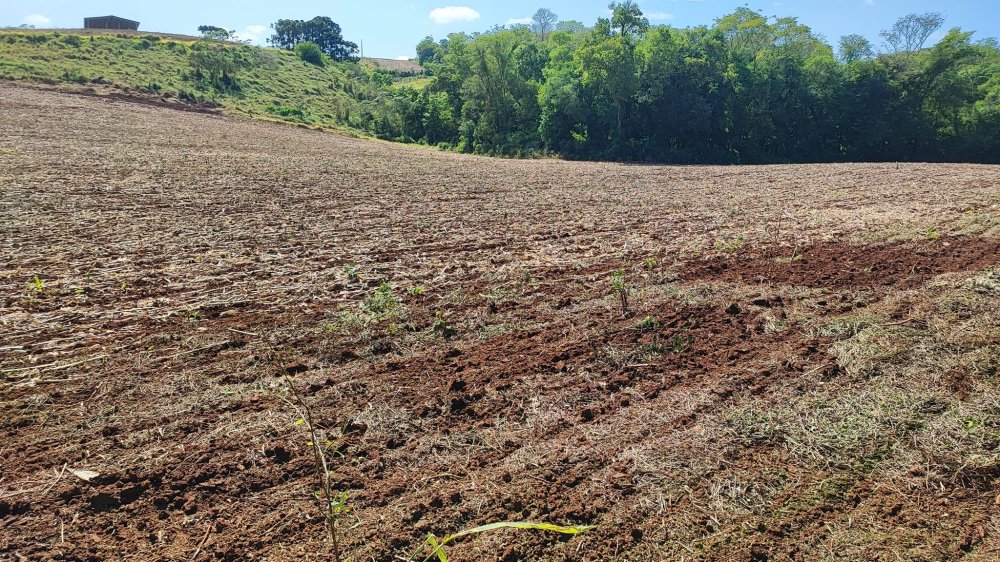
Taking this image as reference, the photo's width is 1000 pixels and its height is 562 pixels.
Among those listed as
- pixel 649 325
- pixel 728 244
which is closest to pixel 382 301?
pixel 649 325

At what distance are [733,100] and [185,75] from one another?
45.5m

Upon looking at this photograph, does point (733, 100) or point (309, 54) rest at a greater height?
point (309, 54)

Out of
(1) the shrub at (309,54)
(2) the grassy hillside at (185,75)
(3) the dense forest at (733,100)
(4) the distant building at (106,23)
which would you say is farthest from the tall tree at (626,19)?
(4) the distant building at (106,23)

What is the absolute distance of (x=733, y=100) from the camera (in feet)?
124

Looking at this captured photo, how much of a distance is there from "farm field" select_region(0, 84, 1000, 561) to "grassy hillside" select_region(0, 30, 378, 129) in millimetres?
38345

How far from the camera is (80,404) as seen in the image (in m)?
4.50

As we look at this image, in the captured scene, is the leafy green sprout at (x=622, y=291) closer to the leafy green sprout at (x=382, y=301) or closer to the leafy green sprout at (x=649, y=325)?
the leafy green sprout at (x=649, y=325)

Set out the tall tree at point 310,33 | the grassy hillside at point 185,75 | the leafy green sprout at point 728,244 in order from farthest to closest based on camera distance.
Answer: the tall tree at point 310,33, the grassy hillside at point 185,75, the leafy green sprout at point 728,244

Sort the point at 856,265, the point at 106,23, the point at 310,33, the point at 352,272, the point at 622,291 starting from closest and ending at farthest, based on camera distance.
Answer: the point at 622,291, the point at 352,272, the point at 856,265, the point at 106,23, the point at 310,33

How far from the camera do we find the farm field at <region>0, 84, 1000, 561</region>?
3.25 m

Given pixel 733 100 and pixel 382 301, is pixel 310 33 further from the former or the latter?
pixel 382 301

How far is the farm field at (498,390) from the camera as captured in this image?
325 cm

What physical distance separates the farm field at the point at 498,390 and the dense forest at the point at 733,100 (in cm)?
2699

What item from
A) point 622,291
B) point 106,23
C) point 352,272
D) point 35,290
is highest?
point 106,23
